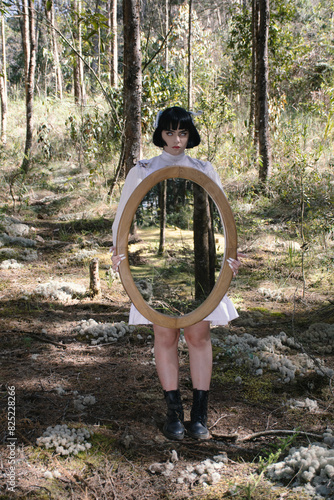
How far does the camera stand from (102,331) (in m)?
3.38

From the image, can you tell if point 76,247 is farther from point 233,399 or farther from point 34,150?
point 34,150

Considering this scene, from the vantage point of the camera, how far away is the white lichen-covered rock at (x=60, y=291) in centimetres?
421

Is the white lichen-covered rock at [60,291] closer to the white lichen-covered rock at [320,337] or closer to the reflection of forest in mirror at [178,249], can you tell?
the reflection of forest in mirror at [178,249]

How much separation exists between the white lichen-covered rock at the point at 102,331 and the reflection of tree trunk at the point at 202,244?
43.0 inches

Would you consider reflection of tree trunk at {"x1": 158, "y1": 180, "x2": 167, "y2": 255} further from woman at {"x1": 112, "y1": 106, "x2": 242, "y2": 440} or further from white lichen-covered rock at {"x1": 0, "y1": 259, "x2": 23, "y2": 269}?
white lichen-covered rock at {"x1": 0, "y1": 259, "x2": 23, "y2": 269}

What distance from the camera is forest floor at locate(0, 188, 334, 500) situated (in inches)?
70.4

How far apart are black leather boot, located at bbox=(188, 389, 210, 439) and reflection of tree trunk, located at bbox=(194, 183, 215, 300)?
488 millimetres

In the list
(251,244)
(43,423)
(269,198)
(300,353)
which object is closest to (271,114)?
(269,198)

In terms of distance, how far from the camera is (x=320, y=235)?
16.9ft

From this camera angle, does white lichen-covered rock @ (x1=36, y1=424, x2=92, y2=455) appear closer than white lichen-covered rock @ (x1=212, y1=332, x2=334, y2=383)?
Yes

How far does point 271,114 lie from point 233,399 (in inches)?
308

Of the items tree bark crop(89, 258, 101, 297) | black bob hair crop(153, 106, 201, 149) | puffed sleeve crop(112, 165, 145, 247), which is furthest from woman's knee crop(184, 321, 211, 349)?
tree bark crop(89, 258, 101, 297)

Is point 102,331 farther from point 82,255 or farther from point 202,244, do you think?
point 82,255

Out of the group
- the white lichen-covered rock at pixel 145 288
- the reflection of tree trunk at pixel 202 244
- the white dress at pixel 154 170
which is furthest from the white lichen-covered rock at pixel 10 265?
the white dress at pixel 154 170
